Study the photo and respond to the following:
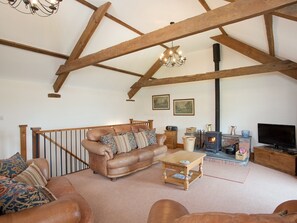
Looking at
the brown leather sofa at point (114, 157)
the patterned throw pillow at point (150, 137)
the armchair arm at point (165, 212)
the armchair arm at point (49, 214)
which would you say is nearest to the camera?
the armchair arm at point (49, 214)

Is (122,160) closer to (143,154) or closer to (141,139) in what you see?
(143,154)

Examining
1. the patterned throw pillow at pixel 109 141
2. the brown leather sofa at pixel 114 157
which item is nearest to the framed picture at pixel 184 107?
the brown leather sofa at pixel 114 157

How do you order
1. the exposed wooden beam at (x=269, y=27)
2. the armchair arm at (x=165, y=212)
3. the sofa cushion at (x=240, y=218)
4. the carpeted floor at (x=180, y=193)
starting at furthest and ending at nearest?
the exposed wooden beam at (x=269, y=27)
the carpeted floor at (x=180, y=193)
the armchair arm at (x=165, y=212)
the sofa cushion at (x=240, y=218)

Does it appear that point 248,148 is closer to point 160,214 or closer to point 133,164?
→ point 133,164

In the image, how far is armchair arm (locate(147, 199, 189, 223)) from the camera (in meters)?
1.30

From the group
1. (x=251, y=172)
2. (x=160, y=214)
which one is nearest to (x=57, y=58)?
(x=160, y=214)

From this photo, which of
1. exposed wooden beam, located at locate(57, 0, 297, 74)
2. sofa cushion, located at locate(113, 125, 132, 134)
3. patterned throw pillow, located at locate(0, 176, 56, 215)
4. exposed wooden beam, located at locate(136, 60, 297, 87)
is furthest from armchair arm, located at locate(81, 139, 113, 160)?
exposed wooden beam, located at locate(136, 60, 297, 87)

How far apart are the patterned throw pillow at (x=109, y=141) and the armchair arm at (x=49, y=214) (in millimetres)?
2353

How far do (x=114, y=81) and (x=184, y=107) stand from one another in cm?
276

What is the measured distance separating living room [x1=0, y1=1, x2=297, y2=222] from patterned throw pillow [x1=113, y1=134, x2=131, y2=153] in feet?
7.89

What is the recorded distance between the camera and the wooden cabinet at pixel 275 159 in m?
3.65

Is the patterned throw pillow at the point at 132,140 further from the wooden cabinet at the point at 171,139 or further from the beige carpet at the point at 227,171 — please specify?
the wooden cabinet at the point at 171,139

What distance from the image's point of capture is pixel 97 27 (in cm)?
402

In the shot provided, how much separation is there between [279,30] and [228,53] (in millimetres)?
2403
